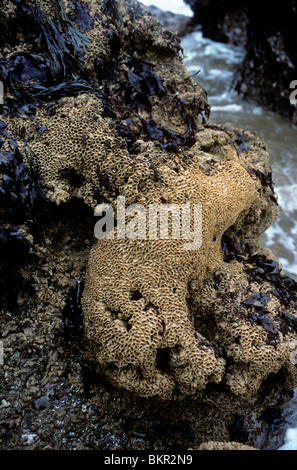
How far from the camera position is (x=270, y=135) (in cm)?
664

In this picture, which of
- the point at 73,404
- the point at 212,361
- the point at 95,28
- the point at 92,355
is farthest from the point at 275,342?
the point at 95,28

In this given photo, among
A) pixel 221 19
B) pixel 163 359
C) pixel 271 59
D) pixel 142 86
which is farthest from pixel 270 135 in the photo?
pixel 221 19

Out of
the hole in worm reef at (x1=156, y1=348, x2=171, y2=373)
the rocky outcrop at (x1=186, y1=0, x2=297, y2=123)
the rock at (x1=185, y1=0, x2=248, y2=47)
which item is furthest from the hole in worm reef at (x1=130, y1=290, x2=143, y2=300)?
the rock at (x1=185, y1=0, x2=248, y2=47)

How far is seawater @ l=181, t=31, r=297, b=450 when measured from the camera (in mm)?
2730

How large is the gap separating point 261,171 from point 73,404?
237 centimetres

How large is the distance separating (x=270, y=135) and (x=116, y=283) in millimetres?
5355

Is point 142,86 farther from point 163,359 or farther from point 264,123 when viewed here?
point 264,123

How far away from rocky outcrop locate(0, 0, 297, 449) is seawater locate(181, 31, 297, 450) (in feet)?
0.75

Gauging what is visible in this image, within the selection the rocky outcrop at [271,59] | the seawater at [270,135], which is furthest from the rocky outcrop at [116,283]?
the rocky outcrop at [271,59]

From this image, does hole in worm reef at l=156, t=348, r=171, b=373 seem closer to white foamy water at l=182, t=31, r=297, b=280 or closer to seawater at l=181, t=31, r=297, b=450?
seawater at l=181, t=31, r=297, b=450

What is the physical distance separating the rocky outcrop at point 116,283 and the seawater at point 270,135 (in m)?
0.23

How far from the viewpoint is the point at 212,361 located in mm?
2258

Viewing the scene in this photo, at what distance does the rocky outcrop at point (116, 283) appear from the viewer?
2301mm
